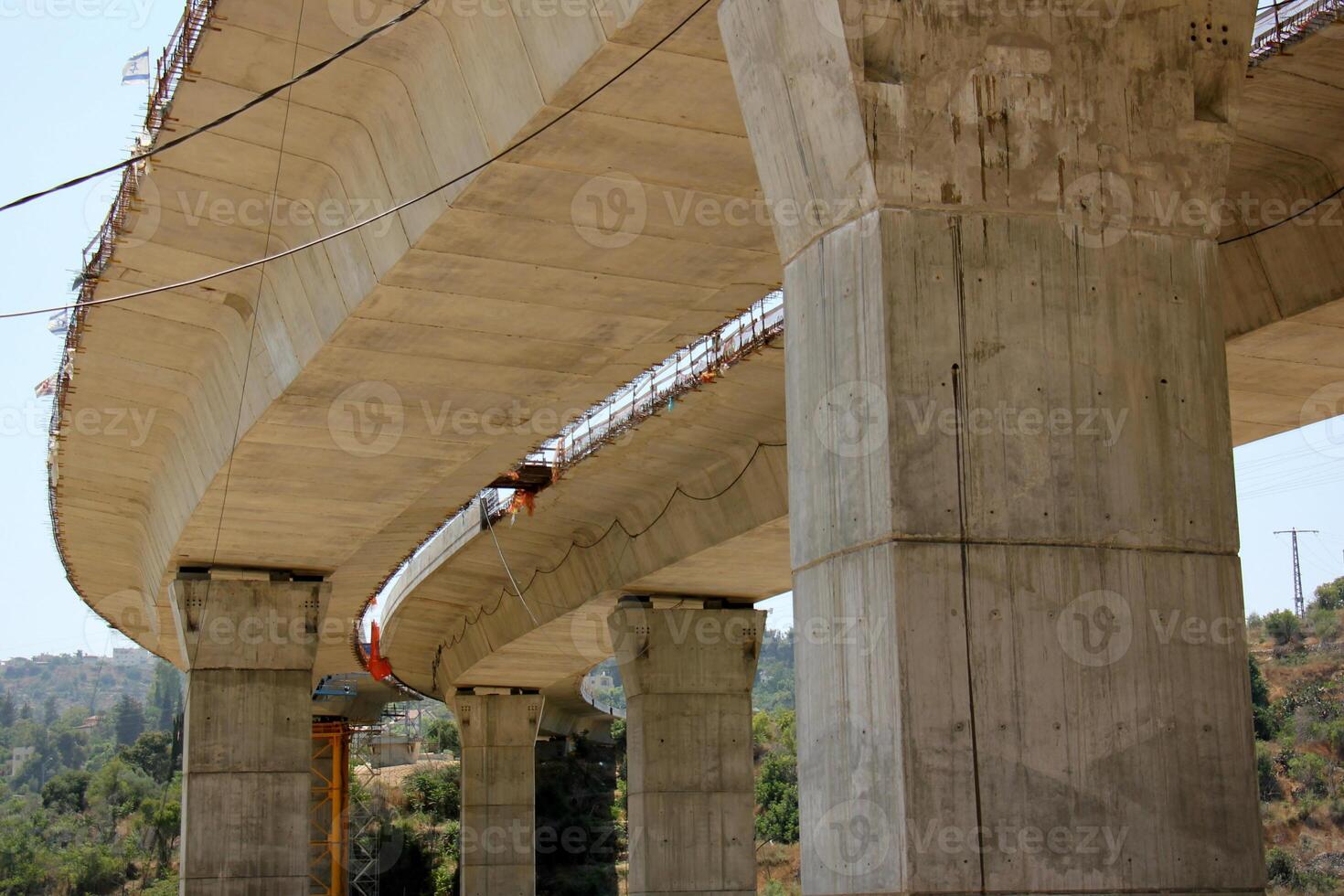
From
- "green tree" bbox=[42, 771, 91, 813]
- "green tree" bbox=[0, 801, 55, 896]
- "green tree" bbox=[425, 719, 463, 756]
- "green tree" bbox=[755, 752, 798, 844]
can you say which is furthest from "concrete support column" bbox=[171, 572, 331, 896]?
"green tree" bbox=[42, 771, 91, 813]

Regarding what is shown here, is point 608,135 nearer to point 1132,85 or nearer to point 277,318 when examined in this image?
point 1132,85

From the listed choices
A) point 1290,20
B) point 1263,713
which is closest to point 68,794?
point 1263,713

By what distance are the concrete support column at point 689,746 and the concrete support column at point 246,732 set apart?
19.1 ft

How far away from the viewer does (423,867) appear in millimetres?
68938

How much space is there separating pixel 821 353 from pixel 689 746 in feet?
69.6

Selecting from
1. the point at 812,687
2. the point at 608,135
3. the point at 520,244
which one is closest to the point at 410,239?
the point at 520,244

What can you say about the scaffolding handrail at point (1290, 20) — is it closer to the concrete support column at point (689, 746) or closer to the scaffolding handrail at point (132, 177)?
the scaffolding handrail at point (132, 177)

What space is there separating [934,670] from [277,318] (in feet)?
36.6

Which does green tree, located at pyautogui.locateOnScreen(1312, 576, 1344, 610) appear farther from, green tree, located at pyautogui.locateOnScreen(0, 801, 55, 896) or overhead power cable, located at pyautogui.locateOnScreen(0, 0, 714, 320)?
overhead power cable, located at pyautogui.locateOnScreen(0, 0, 714, 320)

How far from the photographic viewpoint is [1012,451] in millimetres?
7648

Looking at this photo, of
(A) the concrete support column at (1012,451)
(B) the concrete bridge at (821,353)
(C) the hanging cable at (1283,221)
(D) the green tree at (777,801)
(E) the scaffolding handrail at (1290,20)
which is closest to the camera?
(A) the concrete support column at (1012,451)

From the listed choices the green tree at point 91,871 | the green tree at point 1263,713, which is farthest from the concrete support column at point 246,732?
the green tree at point 91,871

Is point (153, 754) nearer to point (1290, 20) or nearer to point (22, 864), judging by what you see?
point (22, 864)

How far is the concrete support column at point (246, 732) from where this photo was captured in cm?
2480
